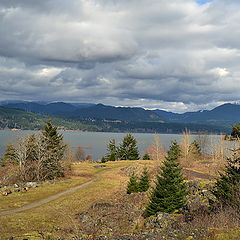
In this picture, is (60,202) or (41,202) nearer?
(60,202)

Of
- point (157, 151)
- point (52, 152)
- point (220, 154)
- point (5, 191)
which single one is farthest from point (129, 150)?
point (5, 191)

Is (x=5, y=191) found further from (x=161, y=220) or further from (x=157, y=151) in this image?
(x=157, y=151)

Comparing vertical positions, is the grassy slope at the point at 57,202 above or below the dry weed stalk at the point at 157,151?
below

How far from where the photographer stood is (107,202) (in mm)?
35438

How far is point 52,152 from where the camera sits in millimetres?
52312

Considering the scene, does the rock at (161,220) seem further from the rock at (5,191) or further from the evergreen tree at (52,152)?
the evergreen tree at (52,152)

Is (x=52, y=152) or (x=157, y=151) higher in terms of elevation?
(x=52, y=152)

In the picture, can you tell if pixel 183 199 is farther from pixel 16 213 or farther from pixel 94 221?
pixel 16 213

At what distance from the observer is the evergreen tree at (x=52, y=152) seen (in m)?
51.1

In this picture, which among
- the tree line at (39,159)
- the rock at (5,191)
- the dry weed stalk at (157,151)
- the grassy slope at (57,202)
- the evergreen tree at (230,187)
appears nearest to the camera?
the evergreen tree at (230,187)

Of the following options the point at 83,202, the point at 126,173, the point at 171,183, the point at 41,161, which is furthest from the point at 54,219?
the point at 126,173

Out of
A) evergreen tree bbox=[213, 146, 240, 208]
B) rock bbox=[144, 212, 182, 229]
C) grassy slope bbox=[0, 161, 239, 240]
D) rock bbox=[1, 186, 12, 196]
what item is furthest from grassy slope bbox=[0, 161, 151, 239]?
evergreen tree bbox=[213, 146, 240, 208]

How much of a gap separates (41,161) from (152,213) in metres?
29.2

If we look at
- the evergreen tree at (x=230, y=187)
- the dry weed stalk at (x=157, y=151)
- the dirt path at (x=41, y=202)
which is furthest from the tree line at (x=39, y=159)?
the evergreen tree at (x=230, y=187)
